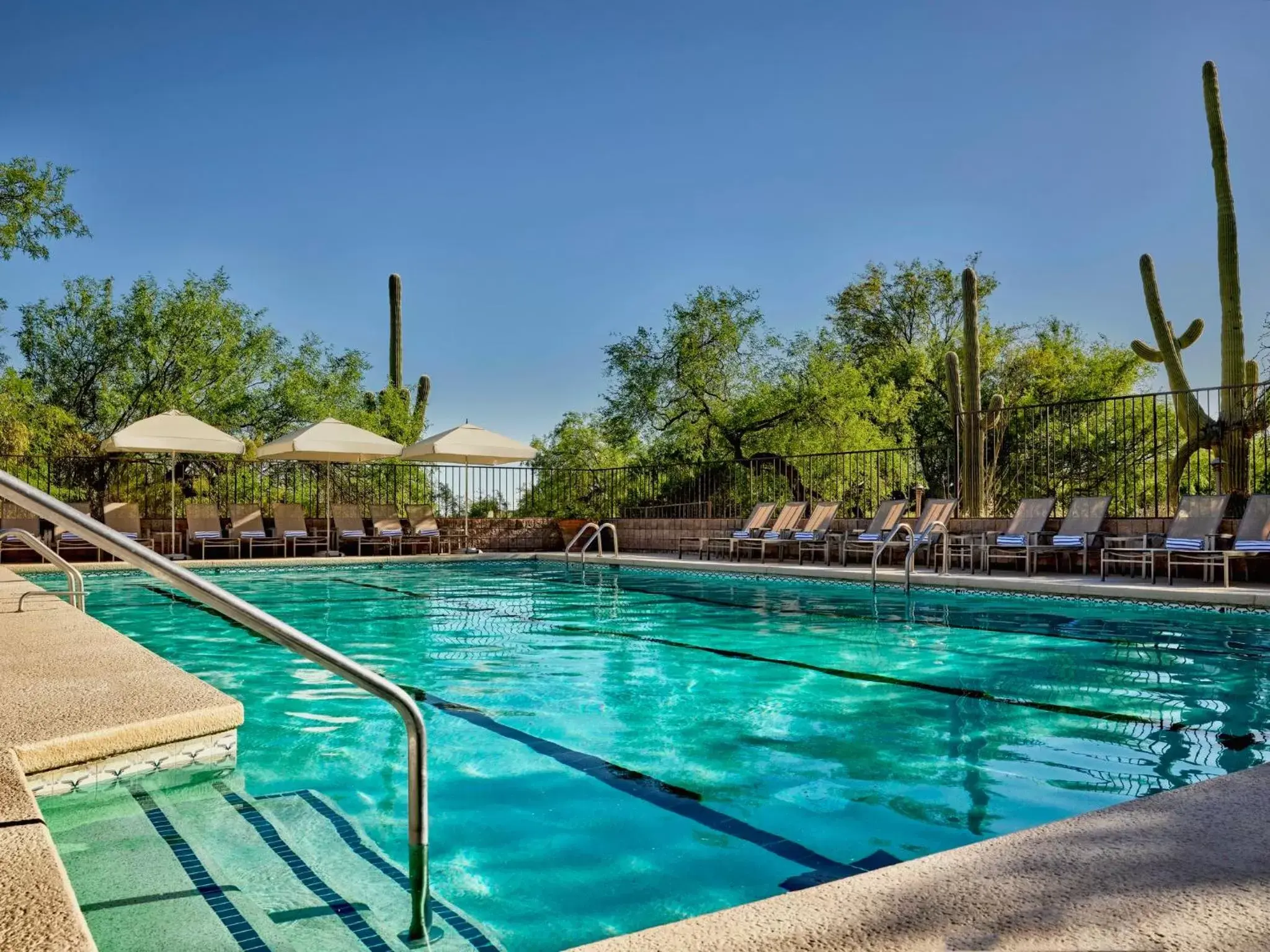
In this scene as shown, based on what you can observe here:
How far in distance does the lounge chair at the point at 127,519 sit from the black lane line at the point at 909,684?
1054cm

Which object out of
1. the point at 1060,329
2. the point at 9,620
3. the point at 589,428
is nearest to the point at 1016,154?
the point at 1060,329

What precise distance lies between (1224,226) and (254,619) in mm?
13844

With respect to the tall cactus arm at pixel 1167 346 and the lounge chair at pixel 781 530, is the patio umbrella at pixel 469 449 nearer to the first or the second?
the lounge chair at pixel 781 530

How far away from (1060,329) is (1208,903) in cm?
2963

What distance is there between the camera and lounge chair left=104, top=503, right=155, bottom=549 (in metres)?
15.0

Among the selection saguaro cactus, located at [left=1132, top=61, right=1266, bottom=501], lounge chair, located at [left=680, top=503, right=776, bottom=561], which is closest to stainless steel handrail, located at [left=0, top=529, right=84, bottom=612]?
lounge chair, located at [left=680, top=503, right=776, bottom=561]

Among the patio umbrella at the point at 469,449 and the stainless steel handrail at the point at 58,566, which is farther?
the patio umbrella at the point at 469,449

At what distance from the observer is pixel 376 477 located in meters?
20.0

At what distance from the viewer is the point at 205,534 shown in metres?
15.2

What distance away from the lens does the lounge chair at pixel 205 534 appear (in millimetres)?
15242

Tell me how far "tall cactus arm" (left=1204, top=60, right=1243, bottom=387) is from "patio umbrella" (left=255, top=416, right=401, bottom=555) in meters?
12.6

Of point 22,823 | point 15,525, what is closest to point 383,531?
point 15,525

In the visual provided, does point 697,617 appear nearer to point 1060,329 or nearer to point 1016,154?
point 1016,154

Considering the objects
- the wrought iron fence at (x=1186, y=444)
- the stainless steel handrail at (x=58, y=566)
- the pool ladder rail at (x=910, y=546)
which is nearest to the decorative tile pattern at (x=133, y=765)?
the stainless steel handrail at (x=58, y=566)
